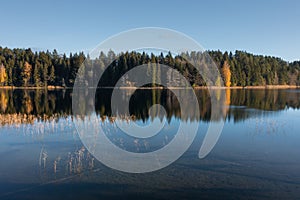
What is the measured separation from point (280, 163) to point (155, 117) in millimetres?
16034

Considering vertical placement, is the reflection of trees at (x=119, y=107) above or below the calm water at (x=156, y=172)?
above

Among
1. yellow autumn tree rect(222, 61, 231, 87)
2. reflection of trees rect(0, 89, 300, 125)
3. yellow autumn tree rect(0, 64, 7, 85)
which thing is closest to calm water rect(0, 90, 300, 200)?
reflection of trees rect(0, 89, 300, 125)

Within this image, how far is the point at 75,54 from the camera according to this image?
11431 centimetres

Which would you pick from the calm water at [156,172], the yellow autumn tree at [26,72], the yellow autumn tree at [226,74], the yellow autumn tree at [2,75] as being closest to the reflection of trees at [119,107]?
the calm water at [156,172]

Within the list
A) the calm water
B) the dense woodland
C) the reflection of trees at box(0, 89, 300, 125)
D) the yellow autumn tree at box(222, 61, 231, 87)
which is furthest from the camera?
the yellow autumn tree at box(222, 61, 231, 87)

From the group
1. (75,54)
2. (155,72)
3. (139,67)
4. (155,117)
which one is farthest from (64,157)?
(75,54)

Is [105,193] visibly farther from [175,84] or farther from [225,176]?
[175,84]

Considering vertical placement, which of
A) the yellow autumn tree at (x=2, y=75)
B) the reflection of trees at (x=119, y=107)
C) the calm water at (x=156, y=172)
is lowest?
the calm water at (x=156, y=172)

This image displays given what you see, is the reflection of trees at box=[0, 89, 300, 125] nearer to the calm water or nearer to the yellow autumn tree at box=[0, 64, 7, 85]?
the calm water

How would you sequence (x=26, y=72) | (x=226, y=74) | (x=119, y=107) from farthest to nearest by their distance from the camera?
(x=226, y=74)
(x=26, y=72)
(x=119, y=107)

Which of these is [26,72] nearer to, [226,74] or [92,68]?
[92,68]

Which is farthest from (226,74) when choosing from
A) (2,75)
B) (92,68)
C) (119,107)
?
(2,75)

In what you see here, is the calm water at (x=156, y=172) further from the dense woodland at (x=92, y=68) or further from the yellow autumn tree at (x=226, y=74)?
the yellow autumn tree at (x=226, y=74)

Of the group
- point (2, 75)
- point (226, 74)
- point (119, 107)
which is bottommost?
point (119, 107)
